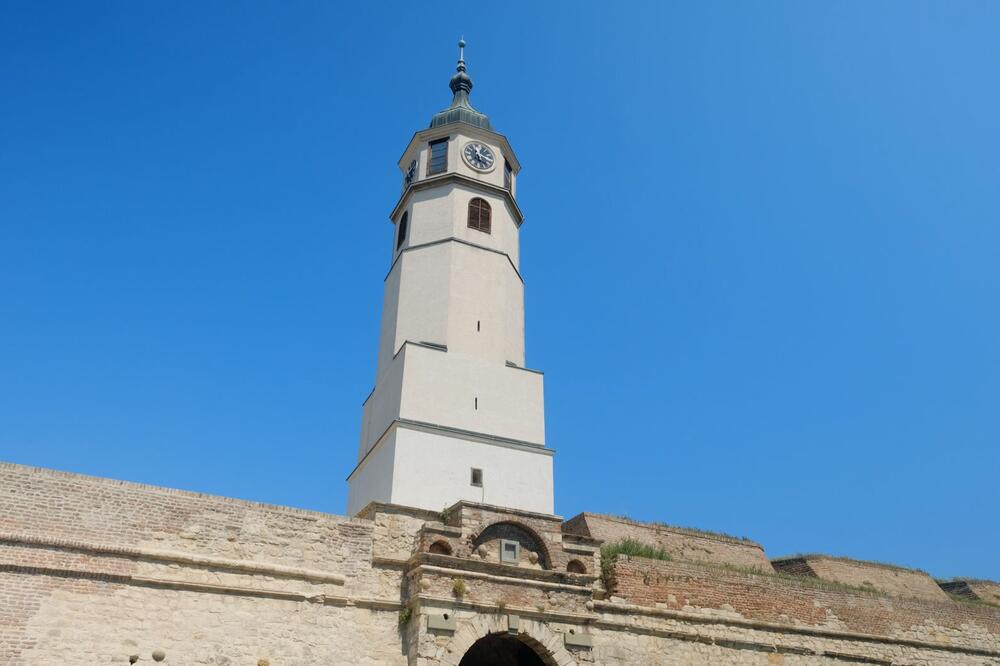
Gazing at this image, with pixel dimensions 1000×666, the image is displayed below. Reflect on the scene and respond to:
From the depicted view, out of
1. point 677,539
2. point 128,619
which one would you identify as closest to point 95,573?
point 128,619

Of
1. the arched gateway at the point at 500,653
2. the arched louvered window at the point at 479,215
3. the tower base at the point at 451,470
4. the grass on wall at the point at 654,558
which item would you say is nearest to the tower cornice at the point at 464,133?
the arched louvered window at the point at 479,215

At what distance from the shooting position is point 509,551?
49.2 feet

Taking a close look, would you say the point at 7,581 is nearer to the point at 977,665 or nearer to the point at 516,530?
the point at 516,530

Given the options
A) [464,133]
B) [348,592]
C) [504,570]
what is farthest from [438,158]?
[348,592]

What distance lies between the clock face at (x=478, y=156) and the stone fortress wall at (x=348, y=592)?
1132 centimetres

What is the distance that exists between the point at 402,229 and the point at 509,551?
11180mm

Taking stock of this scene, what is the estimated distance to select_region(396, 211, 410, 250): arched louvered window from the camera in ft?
74.8

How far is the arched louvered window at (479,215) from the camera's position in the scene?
2227 centimetres

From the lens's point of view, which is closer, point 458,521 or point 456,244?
point 458,521

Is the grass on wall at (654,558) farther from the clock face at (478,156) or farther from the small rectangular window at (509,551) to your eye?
the clock face at (478,156)

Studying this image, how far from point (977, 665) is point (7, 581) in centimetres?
2117

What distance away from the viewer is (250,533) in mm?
13531

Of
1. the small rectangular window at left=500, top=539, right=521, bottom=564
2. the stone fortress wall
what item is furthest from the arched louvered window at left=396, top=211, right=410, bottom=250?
the small rectangular window at left=500, top=539, right=521, bottom=564

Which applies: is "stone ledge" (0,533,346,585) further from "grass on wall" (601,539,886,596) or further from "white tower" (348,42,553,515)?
"grass on wall" (601,539,886,596)
